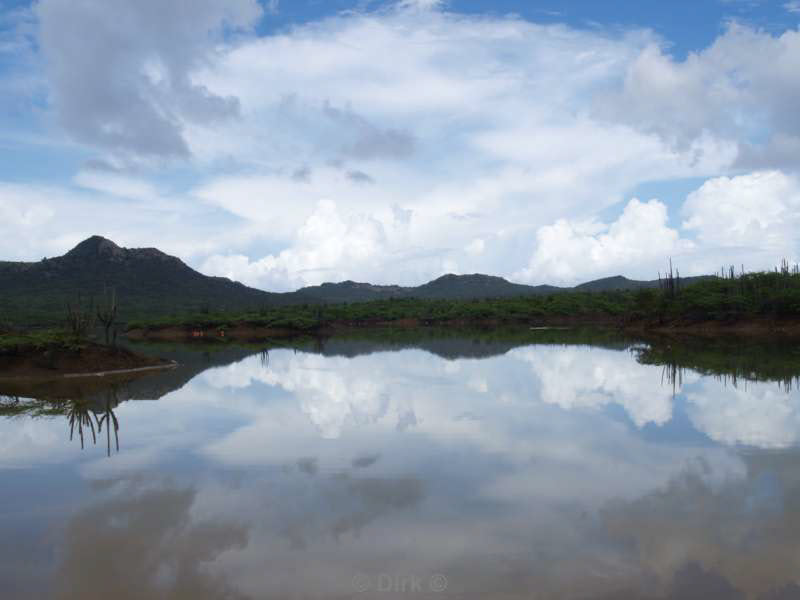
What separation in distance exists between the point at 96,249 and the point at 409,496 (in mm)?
100550

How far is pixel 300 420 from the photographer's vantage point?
1488 centimetres

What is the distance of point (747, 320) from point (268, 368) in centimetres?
4100

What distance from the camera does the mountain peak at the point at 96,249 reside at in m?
95.8

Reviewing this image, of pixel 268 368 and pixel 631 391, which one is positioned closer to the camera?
pixel 631 391

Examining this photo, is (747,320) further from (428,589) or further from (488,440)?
(428,589)

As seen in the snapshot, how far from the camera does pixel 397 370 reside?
2652 cm

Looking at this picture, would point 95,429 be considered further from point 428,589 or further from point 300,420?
point 428,589

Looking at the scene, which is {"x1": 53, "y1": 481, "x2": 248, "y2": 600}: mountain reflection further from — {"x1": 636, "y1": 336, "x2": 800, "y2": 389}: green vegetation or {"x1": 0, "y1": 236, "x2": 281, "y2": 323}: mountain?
{"x1": 0, "y1": 236, "x2": 281, "y2": 323}: mountain

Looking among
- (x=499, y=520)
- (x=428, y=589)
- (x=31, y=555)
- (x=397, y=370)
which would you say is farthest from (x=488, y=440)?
(x=397, y=370)

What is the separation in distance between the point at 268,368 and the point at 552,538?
23.5m

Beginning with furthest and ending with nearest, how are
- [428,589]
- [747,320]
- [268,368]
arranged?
[747,320], [268,368], [428,589]

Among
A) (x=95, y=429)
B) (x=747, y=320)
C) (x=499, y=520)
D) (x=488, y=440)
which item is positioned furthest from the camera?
(x=747, y=320)

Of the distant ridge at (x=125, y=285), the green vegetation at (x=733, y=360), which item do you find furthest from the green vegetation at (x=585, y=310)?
the green vegetation at (x=733, y=360)

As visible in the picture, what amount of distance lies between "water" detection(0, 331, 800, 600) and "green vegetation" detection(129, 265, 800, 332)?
3735 centimetres
